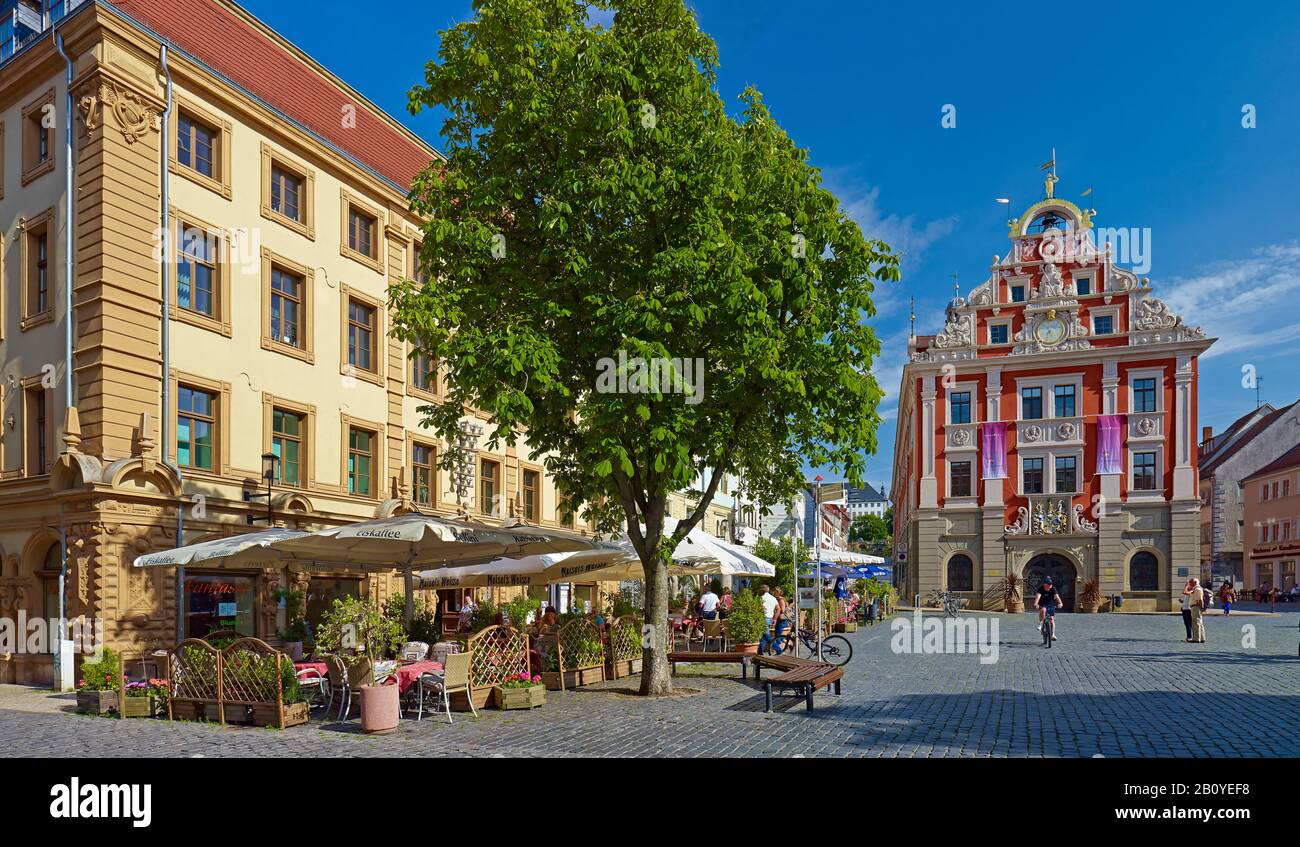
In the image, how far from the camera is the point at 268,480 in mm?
21594

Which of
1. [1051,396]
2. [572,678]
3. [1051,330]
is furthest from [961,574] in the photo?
[572,678]

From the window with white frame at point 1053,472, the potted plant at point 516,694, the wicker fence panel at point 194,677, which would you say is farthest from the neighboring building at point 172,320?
the window with white frame at point 1053,472

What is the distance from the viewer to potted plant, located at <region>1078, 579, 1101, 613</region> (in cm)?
4656

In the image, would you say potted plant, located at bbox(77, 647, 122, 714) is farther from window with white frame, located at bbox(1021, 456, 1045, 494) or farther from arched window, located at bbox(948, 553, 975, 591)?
window with white frame, located at bbox(1021, 456, 1045, 494)

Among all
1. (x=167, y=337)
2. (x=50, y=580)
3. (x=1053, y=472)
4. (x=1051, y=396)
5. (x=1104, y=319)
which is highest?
(x=1104, y=319)

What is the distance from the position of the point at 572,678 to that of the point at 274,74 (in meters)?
17.1

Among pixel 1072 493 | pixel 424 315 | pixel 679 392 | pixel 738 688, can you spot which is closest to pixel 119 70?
pixel 424 315

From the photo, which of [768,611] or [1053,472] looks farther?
[1053,472]

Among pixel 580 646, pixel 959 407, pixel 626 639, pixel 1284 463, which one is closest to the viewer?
pixel 580 646

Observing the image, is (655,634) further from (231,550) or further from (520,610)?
(520,610)

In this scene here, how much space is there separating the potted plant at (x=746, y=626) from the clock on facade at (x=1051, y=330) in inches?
1381

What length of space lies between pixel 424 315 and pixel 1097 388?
4339cm

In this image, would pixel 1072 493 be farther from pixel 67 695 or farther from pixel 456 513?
pixel 67 695

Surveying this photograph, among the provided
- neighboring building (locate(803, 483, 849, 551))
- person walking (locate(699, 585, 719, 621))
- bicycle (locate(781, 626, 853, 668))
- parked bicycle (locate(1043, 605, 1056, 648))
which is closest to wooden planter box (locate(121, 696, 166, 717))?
bicycle (locate(781, 626, 853, 668))
